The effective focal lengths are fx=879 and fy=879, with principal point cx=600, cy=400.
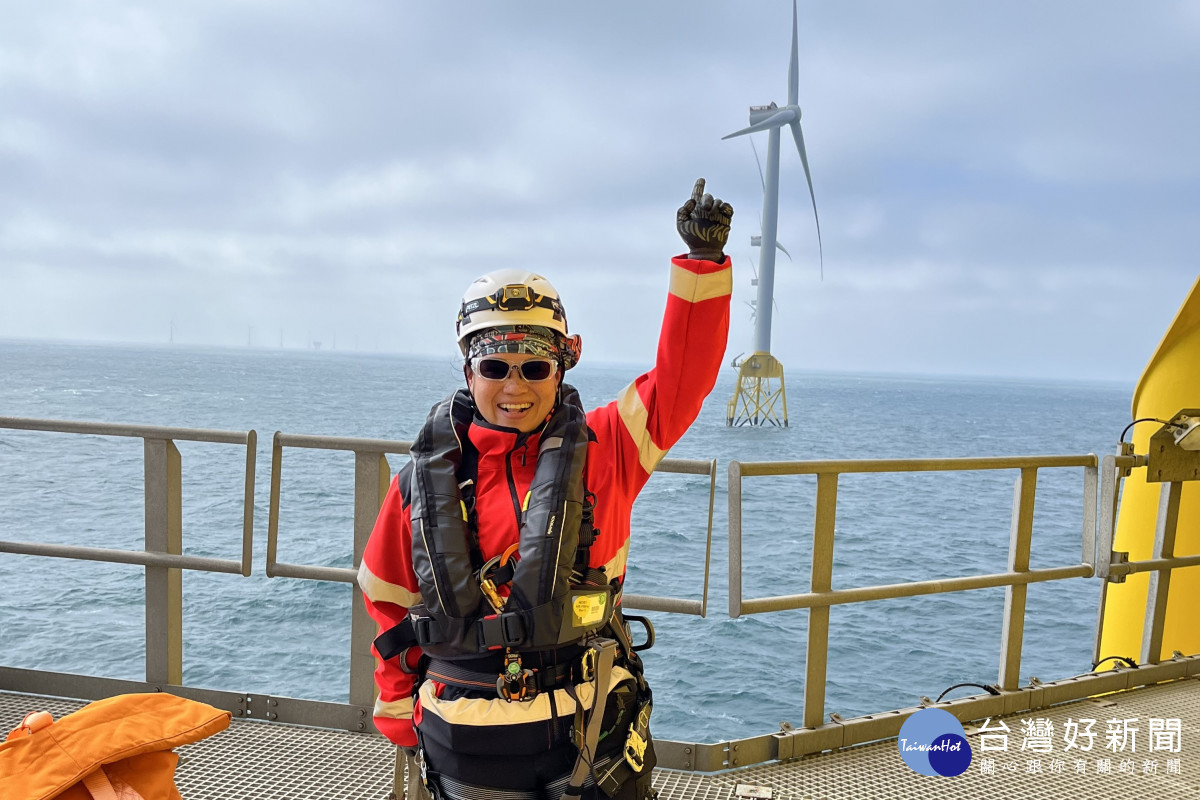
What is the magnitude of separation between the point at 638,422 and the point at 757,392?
68.2 metres

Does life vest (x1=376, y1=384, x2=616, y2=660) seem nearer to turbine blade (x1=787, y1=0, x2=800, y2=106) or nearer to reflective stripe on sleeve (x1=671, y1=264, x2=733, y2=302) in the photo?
reflective stripe on sleeve (x1=671, y1=264, x2=733, y2=302)

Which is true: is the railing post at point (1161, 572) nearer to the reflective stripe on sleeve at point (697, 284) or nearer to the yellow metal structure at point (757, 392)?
the reflective stripe on sleeve at point (697, 284)

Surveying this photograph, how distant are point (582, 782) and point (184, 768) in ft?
Result: 6.35

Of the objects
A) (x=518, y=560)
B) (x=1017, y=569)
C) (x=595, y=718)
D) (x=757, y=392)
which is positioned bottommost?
(x=757, y=392)

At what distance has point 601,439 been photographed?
6.75 ft

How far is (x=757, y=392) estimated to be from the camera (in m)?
69.1

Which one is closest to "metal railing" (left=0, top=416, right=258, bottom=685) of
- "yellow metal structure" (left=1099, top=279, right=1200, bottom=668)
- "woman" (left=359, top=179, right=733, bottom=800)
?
"woman" (left=359, top=179, right=733, bottom=800)

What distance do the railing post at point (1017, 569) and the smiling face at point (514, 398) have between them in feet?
8.34

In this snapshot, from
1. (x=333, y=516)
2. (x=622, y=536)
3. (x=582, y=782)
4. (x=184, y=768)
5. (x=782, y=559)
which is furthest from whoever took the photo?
(x=333, y=516)

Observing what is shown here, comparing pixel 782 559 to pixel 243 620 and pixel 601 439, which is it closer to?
pixel 243 620

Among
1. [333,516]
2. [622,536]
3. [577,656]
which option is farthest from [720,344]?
[333,516]

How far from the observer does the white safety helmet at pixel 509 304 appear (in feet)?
6.31

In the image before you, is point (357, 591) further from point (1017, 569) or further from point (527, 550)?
point (1017, 569)

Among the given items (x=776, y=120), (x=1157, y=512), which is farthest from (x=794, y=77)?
(x=1157, y=512)
